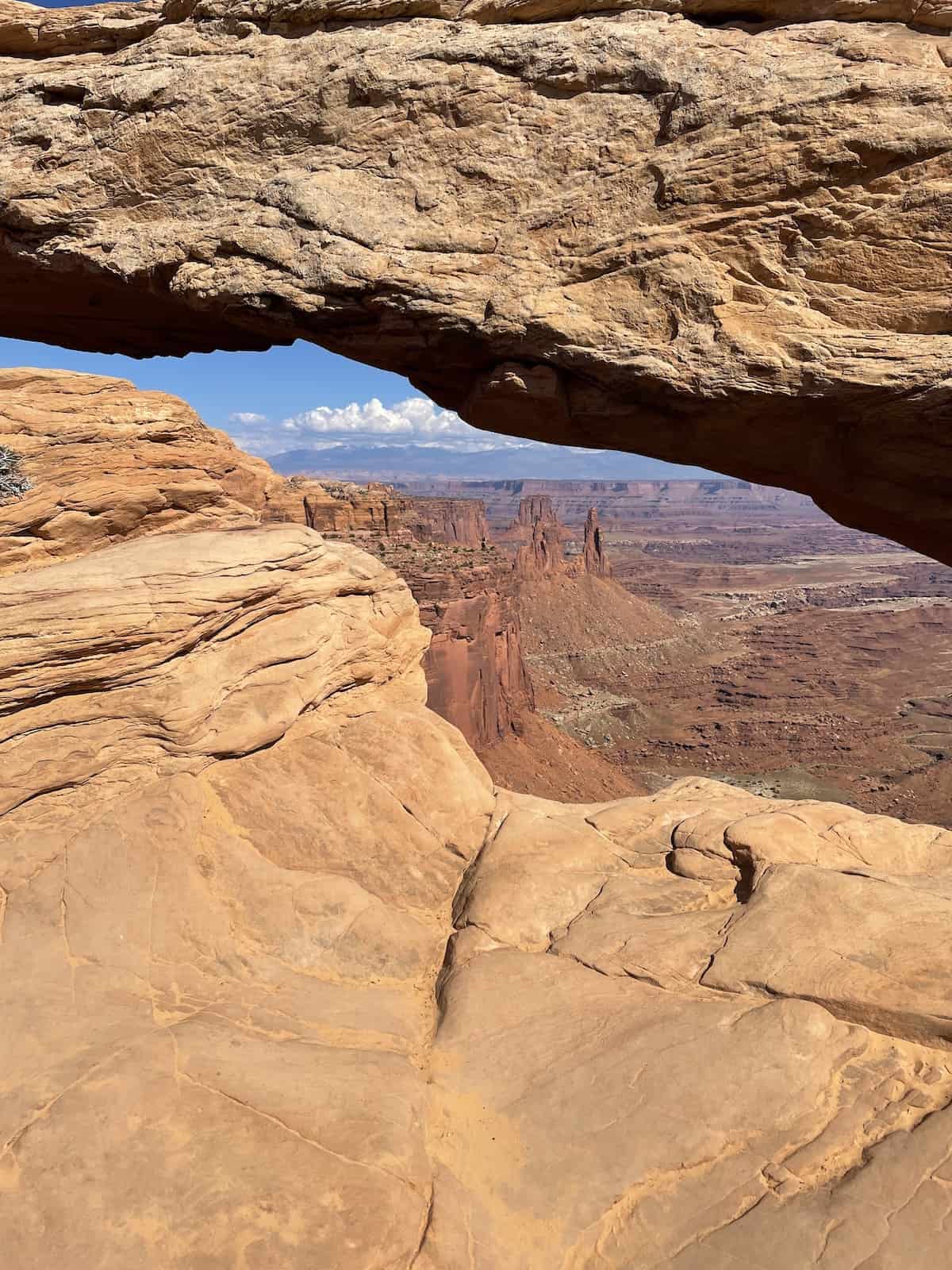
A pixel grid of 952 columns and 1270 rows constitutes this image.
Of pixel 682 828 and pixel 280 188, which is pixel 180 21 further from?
pixel 682 828

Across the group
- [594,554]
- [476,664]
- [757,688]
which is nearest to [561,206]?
[476,664]

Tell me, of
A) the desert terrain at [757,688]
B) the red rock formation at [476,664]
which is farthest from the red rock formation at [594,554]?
the red rock formation at [476,664]

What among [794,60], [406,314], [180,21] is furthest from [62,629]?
[794,60]

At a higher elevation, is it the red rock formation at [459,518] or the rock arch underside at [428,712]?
the rock arch underside at [428,712]

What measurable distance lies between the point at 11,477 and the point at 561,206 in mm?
7600

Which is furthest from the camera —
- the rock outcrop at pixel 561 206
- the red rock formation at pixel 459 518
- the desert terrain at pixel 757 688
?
the red rock formation at pixel 459 518

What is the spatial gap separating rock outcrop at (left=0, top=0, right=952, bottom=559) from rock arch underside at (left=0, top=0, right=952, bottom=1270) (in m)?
0.06

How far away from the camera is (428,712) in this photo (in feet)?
39.3

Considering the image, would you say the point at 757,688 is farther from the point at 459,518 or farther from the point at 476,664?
the point at 459,518

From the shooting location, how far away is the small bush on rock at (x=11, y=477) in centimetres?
1019

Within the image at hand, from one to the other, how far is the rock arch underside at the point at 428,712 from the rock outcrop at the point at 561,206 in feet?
0.18

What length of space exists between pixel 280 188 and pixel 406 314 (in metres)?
2.42

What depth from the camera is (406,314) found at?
405 inches

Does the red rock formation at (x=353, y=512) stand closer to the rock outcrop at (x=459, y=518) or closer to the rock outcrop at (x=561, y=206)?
the rock outcrop at (x=561, y=206)
